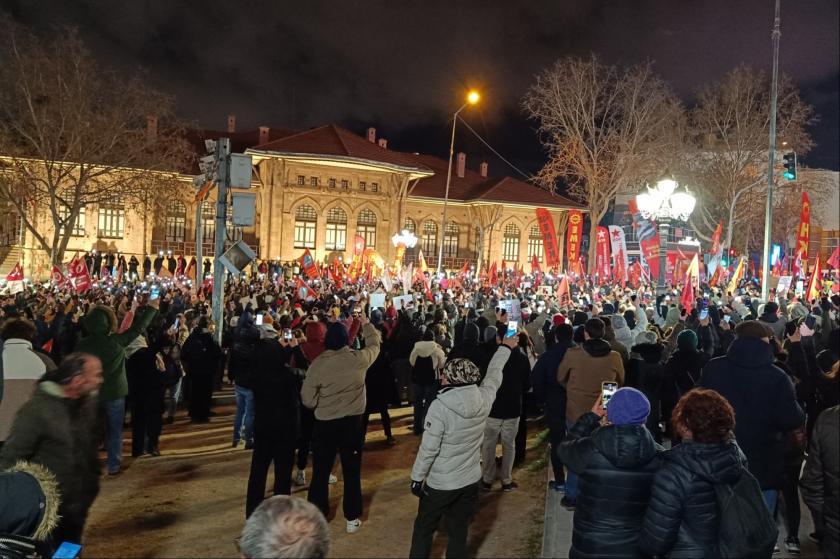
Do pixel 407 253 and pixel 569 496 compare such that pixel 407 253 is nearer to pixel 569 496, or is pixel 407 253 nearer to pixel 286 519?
pixel 569 496

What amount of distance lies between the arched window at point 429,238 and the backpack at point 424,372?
4042 cm

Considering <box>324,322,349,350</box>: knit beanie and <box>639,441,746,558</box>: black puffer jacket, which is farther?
<box>324,322,349,350</box>: knit beanie

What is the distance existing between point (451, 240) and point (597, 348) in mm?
44512

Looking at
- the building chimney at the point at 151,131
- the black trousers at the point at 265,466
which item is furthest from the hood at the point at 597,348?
the building chimney at the point at 151,131

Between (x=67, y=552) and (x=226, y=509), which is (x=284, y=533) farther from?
(x=226, y=509)

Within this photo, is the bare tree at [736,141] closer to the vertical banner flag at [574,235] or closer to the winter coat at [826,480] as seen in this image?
the vertical banner flag at [574,235]

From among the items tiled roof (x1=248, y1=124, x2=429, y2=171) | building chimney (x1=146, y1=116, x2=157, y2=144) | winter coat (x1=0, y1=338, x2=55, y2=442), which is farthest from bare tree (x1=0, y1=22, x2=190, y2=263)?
winter coat (x1=0, y1=338, x2=55, y2=442)

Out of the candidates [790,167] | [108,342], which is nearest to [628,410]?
[108,342]

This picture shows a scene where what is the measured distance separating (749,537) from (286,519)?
2.32m

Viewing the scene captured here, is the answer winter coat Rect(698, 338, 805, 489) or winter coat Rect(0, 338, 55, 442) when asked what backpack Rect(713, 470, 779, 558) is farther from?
winter coat Rect(0, 338, 55, 442)

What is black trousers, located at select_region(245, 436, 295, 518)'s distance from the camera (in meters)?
6.28

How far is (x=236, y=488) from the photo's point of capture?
746 centimetres

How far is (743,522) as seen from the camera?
10.8ft

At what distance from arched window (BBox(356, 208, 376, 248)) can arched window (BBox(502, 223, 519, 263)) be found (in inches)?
409
